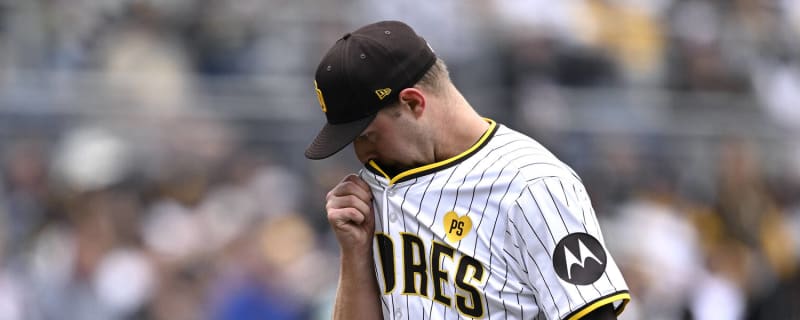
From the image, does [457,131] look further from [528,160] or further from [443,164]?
[528,160]

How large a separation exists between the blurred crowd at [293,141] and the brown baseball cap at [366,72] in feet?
17.9

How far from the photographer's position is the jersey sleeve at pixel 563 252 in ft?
9.83

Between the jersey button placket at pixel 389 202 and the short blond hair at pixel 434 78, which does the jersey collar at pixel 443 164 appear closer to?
the jersey button placket at pixel 389 202

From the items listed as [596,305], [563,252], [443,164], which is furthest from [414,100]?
[596,305]

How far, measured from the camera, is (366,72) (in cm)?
314

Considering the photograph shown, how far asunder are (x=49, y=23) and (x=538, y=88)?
4030 millimetres

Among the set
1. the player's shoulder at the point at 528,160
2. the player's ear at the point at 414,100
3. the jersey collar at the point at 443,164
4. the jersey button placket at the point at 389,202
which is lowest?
the jersey button placket at the point at 389,202

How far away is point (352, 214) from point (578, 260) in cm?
64

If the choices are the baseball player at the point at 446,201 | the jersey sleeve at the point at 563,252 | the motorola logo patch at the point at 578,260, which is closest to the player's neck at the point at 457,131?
the baseball player at the point at 446,201

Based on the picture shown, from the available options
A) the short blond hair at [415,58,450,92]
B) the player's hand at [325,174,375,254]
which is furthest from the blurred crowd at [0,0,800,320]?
the short blond hair at [415,58,450,92]

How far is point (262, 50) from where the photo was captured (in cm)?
1095

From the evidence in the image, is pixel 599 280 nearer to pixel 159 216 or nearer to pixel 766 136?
pixel 159 216

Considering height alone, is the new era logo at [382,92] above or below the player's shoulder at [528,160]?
above

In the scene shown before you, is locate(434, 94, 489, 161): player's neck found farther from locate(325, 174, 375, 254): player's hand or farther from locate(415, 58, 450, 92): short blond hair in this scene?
locate(325, 174, 375, 254): player's hand
